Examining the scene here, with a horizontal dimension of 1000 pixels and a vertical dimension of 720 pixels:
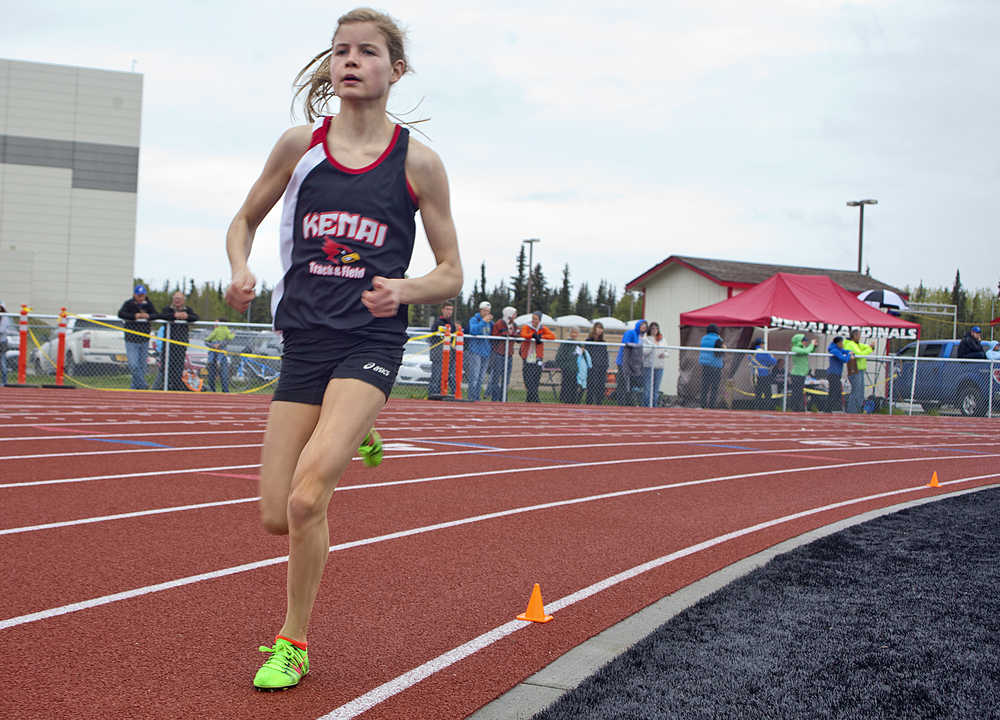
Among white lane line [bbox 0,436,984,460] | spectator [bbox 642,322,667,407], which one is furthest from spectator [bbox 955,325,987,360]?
white lane line [bbox 0,436,984,460]

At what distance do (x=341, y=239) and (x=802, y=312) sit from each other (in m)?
21.6

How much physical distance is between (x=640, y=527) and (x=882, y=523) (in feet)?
5.77

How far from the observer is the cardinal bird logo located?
3.78m

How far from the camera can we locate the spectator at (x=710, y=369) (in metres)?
21.1

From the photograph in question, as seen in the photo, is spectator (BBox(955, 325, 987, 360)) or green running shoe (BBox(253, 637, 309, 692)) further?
spectator (BBox(955, 325, 987, 360))

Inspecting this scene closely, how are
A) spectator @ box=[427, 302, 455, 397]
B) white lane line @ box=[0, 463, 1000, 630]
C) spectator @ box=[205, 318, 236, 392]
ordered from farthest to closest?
spectator @ box=[427, 302, 455, 397] < spectator @ box=[205, 318, 236, 392] < white lane line @ box=[0, 463, 1000, 630]

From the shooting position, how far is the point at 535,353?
20.4m

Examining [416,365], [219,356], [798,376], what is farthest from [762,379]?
[219,356]

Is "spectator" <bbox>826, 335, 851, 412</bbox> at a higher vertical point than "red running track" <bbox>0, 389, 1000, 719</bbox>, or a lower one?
higher

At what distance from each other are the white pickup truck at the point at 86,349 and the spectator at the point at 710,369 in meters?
10.7

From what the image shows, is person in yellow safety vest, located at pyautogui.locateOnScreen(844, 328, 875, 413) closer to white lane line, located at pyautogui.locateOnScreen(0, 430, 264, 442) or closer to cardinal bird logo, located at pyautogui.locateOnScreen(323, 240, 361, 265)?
white lane line, located at pyautogui.locateOnScreen(0, 430, 264, 442)

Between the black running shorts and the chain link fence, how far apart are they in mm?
13718

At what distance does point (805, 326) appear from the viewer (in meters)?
23.8

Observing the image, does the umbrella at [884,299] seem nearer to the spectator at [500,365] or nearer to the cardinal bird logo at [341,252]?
the spectator at [500,365]
